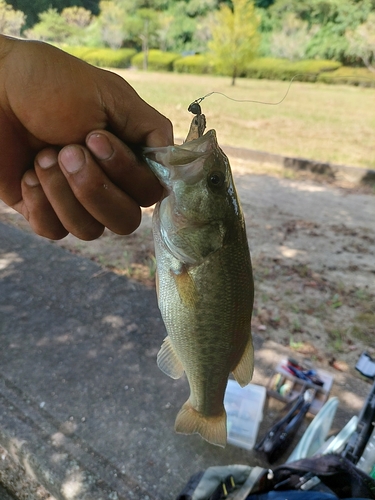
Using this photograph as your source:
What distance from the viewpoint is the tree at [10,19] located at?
6.57ft

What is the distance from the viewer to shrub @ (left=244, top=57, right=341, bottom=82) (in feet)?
58.4

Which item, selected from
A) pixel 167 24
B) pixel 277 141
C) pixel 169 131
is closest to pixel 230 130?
pixel 277 141

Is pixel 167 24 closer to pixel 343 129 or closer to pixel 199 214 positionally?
pixel 343 129

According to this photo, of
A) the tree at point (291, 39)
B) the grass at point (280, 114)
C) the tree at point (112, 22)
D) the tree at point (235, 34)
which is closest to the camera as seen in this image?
the tree at point (112, 22)

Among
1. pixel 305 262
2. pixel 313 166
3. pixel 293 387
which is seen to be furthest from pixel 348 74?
pixel 293 387

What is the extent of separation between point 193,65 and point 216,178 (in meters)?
18.9

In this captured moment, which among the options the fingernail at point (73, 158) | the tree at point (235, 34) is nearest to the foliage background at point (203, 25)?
the tree at point (235, 34)

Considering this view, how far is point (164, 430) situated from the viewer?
2518 millimetres

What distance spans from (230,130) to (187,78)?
6.87 m

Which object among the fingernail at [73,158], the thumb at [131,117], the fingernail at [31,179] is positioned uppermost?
the thumb at [131,117]

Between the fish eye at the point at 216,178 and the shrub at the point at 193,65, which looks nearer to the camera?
the fish eye at the point at 216,178

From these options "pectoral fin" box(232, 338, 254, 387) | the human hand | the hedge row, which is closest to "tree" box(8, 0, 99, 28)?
the human hand

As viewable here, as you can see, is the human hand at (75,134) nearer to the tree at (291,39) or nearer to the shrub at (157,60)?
the shrub at (157,60)

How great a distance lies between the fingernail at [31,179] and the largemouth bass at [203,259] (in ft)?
1.41
